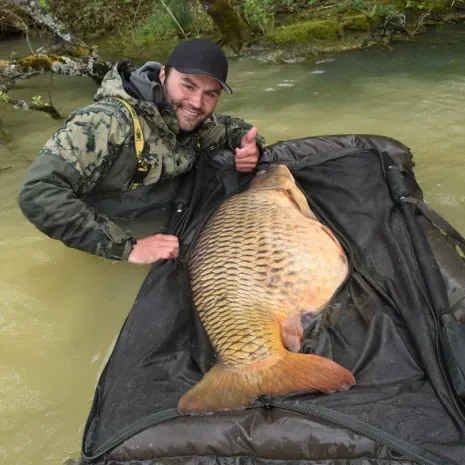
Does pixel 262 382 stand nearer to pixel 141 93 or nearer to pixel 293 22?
pixel 141 93

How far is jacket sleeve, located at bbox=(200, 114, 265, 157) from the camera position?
2991 millimetres

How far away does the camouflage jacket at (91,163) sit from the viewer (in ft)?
6.63

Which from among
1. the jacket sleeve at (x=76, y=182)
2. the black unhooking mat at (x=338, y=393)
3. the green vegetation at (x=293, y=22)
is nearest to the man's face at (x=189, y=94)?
the jacket sleeve at (x=76, y=182)

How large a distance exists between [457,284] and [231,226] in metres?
0.93

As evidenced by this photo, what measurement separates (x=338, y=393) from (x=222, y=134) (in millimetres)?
1970

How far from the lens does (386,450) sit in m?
1.33

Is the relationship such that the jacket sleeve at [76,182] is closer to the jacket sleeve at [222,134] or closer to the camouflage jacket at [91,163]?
the camouflage jacket at [91,163]

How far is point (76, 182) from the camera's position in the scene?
83.0 inches

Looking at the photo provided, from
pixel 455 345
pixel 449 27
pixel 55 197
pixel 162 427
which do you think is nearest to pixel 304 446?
pixel 162 427

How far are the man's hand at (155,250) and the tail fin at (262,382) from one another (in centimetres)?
72

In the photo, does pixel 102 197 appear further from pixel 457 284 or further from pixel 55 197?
pixel 457 284

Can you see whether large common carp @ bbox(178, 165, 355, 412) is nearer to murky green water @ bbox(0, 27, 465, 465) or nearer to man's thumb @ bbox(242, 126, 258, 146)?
man's thumb @ bbox(242, 126, 258, 146)

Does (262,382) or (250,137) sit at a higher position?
(250,137)

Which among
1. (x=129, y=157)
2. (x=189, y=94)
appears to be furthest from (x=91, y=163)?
(x=189, y=94)
